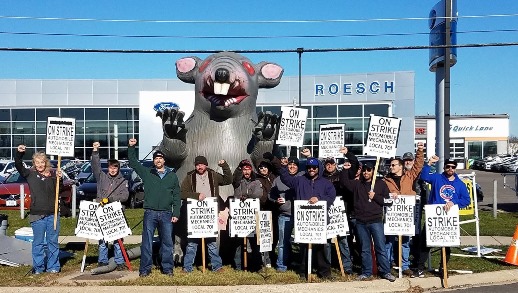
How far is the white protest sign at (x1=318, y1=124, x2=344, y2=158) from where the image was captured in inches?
303

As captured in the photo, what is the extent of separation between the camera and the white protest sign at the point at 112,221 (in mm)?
6844

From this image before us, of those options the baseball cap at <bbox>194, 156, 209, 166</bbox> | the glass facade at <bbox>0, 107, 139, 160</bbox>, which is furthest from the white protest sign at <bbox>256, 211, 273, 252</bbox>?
the glass facade at <bbox>0, 107, 139, 160</bbox>

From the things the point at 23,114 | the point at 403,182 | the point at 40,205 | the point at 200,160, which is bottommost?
the point at 40,205

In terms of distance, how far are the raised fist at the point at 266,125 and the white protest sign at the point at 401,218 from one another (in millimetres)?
1822

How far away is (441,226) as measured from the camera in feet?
21.7

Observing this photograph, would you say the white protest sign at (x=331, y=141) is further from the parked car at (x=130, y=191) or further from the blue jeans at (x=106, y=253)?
the parked car at (x=130, y=191)

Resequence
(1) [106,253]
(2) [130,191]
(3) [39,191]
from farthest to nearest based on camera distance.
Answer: (2) [130,191] → (1) [106,253] → (3) [39,191]

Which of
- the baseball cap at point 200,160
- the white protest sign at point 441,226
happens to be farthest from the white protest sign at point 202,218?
the white protest sign at point 441,226

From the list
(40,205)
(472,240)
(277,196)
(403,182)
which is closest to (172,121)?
(277,196)

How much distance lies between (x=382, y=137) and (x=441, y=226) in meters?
1.37

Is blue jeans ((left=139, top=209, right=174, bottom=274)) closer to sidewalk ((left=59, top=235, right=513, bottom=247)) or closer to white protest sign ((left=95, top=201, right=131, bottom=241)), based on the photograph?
white protest sign ((left=95, top=201, right=131, bottom=241))

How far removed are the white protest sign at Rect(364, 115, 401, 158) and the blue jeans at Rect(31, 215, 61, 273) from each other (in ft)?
14.1

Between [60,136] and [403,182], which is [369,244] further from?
[60,136]

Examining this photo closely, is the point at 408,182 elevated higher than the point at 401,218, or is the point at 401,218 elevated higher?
the point at 408,182
